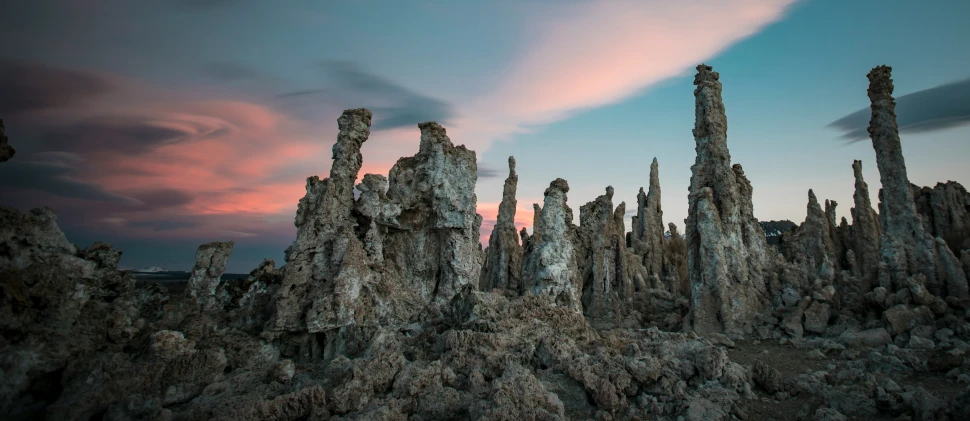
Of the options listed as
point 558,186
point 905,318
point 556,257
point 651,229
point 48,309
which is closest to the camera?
point 48,309

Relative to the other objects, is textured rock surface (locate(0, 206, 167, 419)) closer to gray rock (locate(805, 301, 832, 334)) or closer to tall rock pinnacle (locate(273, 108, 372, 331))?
tall rock pinnacle (locate(273, 108, 372, 331))

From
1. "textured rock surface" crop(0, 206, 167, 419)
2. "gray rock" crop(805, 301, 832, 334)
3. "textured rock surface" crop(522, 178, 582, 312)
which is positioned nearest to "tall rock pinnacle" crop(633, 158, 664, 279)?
"gray rock" crop(805, 301, 832, 334)

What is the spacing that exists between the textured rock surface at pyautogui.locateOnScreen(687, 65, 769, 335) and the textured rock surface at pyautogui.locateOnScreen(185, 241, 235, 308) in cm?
1787

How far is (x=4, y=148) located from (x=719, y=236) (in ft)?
71.1

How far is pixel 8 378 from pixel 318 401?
4.71m

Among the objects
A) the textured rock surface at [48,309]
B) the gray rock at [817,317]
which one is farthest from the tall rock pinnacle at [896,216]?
the textured rock surface at [48,309]

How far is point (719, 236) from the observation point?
1905 centimetres

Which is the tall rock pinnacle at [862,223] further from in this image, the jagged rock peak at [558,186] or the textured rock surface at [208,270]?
the textured rock surface at [208,270]

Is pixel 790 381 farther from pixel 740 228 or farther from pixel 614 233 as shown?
pixel 614 233

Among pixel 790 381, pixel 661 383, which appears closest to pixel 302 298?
pixel 661 383

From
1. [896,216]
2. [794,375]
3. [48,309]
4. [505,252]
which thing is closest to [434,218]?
[48,309]

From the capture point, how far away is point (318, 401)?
6902mm

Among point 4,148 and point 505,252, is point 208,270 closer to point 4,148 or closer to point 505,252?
point 4,148

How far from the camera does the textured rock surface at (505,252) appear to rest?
29250 mm
